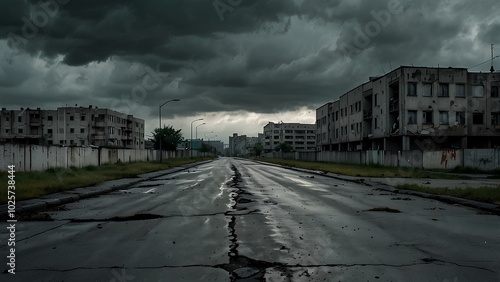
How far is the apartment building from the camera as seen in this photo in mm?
189500

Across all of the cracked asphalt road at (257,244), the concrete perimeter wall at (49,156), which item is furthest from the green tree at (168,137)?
the cracked asphalt road at (257,244)

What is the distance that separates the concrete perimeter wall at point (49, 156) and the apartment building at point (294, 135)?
5715 inches

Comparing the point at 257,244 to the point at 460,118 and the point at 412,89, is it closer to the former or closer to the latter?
the point at 412,89

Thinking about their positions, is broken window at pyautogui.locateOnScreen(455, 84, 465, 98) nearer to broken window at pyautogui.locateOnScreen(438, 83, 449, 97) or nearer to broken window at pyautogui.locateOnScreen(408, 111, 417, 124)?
broken window at pyautogui.locateOnScreen(438, 83, 449, 97)

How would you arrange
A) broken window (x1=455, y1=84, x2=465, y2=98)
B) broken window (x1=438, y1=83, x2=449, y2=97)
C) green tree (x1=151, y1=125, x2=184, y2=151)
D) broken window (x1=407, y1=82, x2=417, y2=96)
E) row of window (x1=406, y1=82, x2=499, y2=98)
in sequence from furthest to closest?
green tree (x1=151, y1=125, x2=184, y2=151) < broken window (x1=455, y1=84, x2=465, y2=98) < broken window (x1=438, y1=83, x2=449, y2=97) < row of window (x1=406, y1=82, x2=499, y2=98) < broken window (x1=407, y1=82, x2=417, y2=96)

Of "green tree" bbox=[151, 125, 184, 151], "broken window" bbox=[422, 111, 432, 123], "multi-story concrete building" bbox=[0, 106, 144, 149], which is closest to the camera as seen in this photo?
"broken window" bbox=[422, 111, 432, 123]

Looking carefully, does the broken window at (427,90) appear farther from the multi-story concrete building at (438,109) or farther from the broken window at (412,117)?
the broken window at (412,117)

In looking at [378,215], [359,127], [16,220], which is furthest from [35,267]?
[359,127]

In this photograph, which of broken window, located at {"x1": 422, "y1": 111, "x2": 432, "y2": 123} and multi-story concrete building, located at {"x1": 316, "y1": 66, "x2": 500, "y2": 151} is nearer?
multi-story concrete building, located at {"x1": 316, "y1": 66, "x2": 500, "y2": 151}

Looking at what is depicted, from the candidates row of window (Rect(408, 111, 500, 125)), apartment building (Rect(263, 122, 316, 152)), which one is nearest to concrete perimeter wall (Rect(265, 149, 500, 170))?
row of window (Rect(408, 111, 500, 125))

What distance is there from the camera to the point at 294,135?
189875mm

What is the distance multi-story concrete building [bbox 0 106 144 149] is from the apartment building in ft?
327

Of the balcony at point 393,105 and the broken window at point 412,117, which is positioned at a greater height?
the balcony at point 393,105

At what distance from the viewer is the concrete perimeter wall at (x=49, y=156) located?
23.9m
